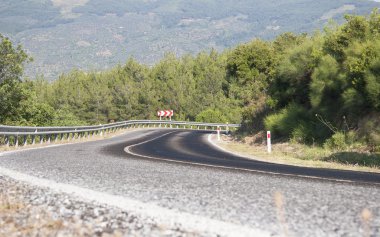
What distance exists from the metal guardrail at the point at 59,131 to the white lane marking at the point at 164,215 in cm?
1322

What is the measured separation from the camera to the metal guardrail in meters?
20.3

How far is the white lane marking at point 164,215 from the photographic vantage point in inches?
181

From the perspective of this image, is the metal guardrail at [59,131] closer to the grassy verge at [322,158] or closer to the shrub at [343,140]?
the grassy verge at [322,158]

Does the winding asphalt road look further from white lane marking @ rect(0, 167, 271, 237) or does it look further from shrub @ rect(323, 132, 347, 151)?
shrub @ rect(323, 132, 347, 151)

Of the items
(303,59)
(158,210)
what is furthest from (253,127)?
(158,210)

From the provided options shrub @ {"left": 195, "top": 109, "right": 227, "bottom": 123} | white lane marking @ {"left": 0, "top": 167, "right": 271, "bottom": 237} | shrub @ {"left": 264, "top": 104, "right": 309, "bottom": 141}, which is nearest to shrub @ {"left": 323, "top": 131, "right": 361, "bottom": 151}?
shrub @ {"left": 264, "top": 104, "right": 309, "bottom": 141}

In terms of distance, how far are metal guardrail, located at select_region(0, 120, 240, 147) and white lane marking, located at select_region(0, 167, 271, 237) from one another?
13220 millimetres

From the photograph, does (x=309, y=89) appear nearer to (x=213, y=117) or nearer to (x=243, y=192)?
(x=243, y=192)

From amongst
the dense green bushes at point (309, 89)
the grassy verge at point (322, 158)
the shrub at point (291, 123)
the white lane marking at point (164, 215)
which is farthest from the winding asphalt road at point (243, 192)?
the shrub at point (291, 123)

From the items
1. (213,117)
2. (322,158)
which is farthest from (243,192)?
(213,117)

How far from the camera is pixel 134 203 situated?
6.17m

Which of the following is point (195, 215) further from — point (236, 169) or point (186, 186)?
point (236, 169)

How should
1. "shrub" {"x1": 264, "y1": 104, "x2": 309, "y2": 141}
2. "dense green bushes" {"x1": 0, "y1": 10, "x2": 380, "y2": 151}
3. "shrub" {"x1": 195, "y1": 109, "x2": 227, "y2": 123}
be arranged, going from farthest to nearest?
"shrub" {"x1": 195, "y1": 109, "x2": 227, "y2": 123} → "shrub" {"x1": 264, "y1": 104, "x2": 309, "y2": 141} → "dense green bushes" {"x1": 0, "y1": 10, "x2": 380, "y2": 151}

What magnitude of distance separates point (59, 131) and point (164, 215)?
21636mm
